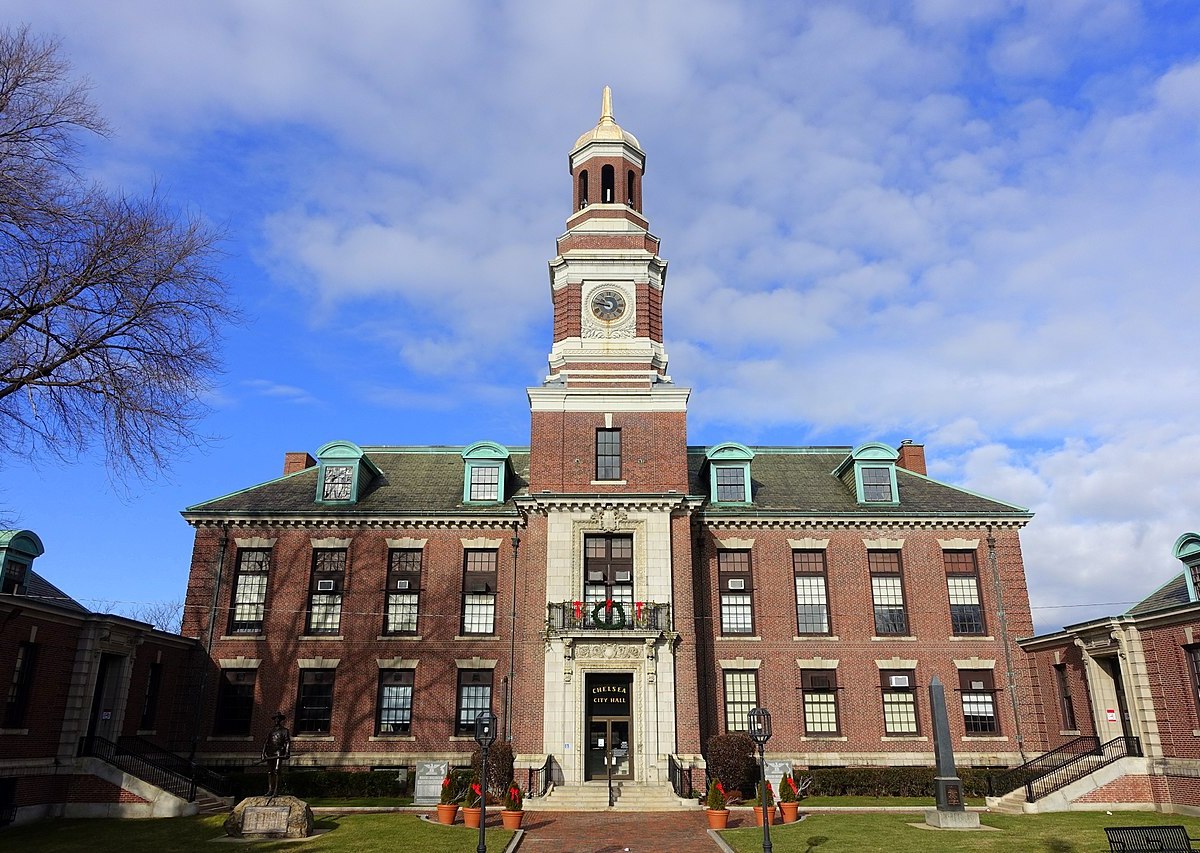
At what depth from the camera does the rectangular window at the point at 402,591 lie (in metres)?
31.7

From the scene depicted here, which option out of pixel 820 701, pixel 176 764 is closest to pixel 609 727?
pixel 820 701

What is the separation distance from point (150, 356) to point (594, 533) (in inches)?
634

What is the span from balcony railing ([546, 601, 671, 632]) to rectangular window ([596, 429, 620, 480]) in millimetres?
4975

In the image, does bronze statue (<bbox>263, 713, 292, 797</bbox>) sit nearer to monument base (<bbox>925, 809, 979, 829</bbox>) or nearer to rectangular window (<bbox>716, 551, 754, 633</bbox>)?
rectangular window (<bbox>716, 551, 754, 633</bbox>)

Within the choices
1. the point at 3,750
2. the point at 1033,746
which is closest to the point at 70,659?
the point at 3,750

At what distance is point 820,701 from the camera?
3055 cm

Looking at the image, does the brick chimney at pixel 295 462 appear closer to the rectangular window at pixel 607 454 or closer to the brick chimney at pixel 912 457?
the rectangular window at pixel 607 454

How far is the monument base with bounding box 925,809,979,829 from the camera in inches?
842

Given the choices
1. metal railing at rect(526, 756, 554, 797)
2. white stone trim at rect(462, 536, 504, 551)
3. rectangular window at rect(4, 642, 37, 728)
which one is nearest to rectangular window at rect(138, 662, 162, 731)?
rectangular window at rect(4, 642, 37, 728)

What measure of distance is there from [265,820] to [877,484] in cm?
2499

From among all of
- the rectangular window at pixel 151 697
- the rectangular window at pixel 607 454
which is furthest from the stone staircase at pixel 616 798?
the rectangular window at pixel 151 697

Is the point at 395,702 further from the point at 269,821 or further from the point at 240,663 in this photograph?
the point at 269,821

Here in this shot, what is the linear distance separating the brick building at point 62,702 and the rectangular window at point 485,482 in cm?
1246

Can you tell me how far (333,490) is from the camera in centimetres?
3381
